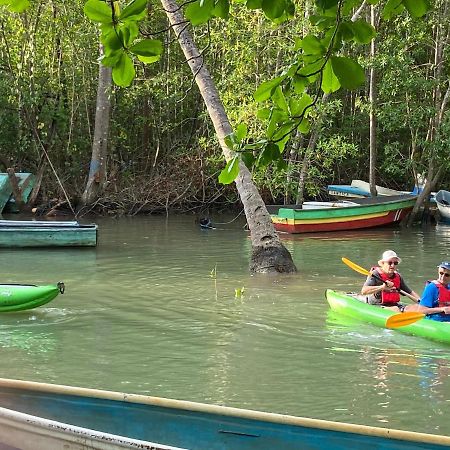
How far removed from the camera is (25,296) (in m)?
8.48

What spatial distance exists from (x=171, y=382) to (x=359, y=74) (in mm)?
4857

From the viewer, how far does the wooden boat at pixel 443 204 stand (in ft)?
70.8

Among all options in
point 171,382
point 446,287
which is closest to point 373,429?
point 171,382

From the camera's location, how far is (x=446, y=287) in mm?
7684

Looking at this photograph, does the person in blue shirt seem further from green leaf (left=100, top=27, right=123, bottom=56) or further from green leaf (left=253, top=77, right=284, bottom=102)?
green leaf (left=100, top=27, right=123, bottom=56)

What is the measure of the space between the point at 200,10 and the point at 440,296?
6.32m

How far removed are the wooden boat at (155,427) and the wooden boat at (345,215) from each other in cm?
1373

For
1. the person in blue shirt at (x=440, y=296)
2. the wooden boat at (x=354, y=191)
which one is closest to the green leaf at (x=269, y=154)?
the person in blue shirt at (x=440, y=296)

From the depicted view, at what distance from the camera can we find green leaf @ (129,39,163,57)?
2.03 m

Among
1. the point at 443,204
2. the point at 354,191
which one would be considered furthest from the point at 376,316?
the point at 354,191

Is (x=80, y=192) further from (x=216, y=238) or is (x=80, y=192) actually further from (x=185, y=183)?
(x=216, y=238)

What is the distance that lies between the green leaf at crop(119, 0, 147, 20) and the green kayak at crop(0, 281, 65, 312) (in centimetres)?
688

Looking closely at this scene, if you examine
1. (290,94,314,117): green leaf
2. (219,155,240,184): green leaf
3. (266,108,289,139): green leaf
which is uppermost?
(290,94,314,117): green leaf

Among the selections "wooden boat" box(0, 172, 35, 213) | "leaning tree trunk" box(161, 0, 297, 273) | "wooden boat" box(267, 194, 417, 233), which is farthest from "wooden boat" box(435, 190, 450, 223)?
"wooden boat" box(0, 172, 35, 213)
